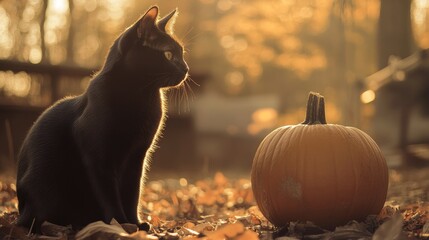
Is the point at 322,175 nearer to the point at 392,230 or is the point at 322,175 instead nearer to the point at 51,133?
the point at 392,230

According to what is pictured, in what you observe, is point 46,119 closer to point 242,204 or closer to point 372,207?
point 372,207

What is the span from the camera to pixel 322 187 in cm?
338

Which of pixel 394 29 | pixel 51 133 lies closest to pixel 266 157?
pixel 51 133

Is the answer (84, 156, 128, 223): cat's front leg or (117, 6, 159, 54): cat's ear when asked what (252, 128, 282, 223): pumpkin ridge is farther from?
(117, 6, 159, 54): cat's ear

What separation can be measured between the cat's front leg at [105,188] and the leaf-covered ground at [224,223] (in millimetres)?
158

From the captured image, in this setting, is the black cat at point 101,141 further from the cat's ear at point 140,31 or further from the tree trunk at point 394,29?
the tree trunk at point 394,29

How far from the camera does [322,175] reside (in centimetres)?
338

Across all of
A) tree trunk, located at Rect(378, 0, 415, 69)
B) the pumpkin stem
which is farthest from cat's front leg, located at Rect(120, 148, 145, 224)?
tree trunk, located at Rect(378, 0, 415, 69)

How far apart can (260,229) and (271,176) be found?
1.13ft

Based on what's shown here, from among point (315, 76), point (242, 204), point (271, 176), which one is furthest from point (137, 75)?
point (315, 76)

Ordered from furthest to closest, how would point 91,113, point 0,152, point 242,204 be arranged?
point 0,152 → point 242,204 → point 91,113

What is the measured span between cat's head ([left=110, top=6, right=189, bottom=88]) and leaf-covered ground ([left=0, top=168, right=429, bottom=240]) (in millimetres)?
892

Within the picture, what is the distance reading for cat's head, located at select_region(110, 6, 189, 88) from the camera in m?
3.44

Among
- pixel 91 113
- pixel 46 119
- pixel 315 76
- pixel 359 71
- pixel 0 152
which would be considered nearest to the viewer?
pixel 91 113
